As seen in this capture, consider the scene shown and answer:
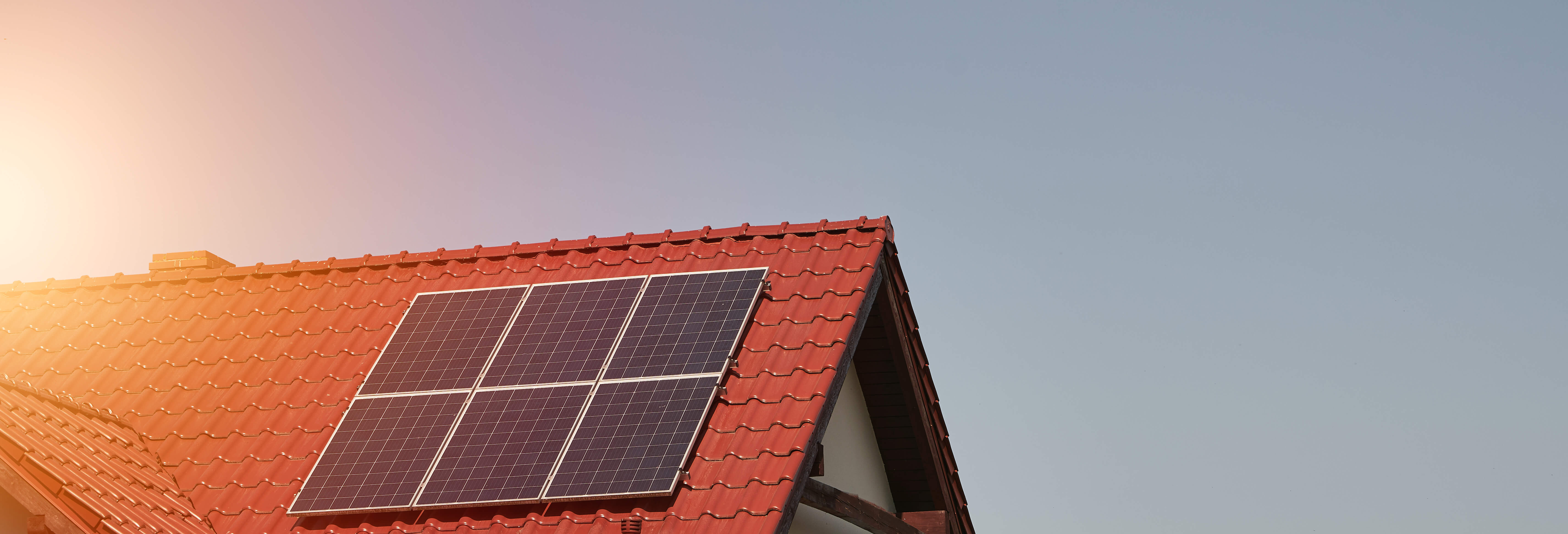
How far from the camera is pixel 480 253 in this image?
43.2ft

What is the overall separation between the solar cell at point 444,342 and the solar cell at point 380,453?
18 centimetres

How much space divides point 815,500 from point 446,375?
322cm

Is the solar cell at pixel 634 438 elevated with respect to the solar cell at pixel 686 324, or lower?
lower

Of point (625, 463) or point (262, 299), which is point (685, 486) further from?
point (262, 299)

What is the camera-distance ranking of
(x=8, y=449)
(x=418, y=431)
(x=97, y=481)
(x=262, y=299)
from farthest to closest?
1. (x=262, y=299)
2. (x=418, y=431)
3. (x=97, y=481)
4. (x=8, y=449)

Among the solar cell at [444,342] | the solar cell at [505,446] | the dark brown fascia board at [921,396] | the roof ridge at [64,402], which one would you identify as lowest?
the roof ridge at [64,402]

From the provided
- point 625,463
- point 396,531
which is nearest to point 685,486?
point 625,463

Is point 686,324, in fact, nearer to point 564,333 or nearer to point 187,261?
point 564,333

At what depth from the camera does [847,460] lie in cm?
1247

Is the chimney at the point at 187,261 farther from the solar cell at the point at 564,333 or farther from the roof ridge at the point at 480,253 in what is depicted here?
the solar cell at the point at 564,333

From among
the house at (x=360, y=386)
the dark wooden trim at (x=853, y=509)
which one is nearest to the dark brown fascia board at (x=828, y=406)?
the house at (x=360, y=386)

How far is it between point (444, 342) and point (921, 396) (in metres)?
4.52

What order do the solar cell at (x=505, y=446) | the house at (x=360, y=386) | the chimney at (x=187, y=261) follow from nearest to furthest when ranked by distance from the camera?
the house at (x=360, y=386) → the solar cell at (x=505, y=446) → the chimney at (x=187, y=261)

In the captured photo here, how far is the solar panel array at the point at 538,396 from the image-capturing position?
32.2 feet
